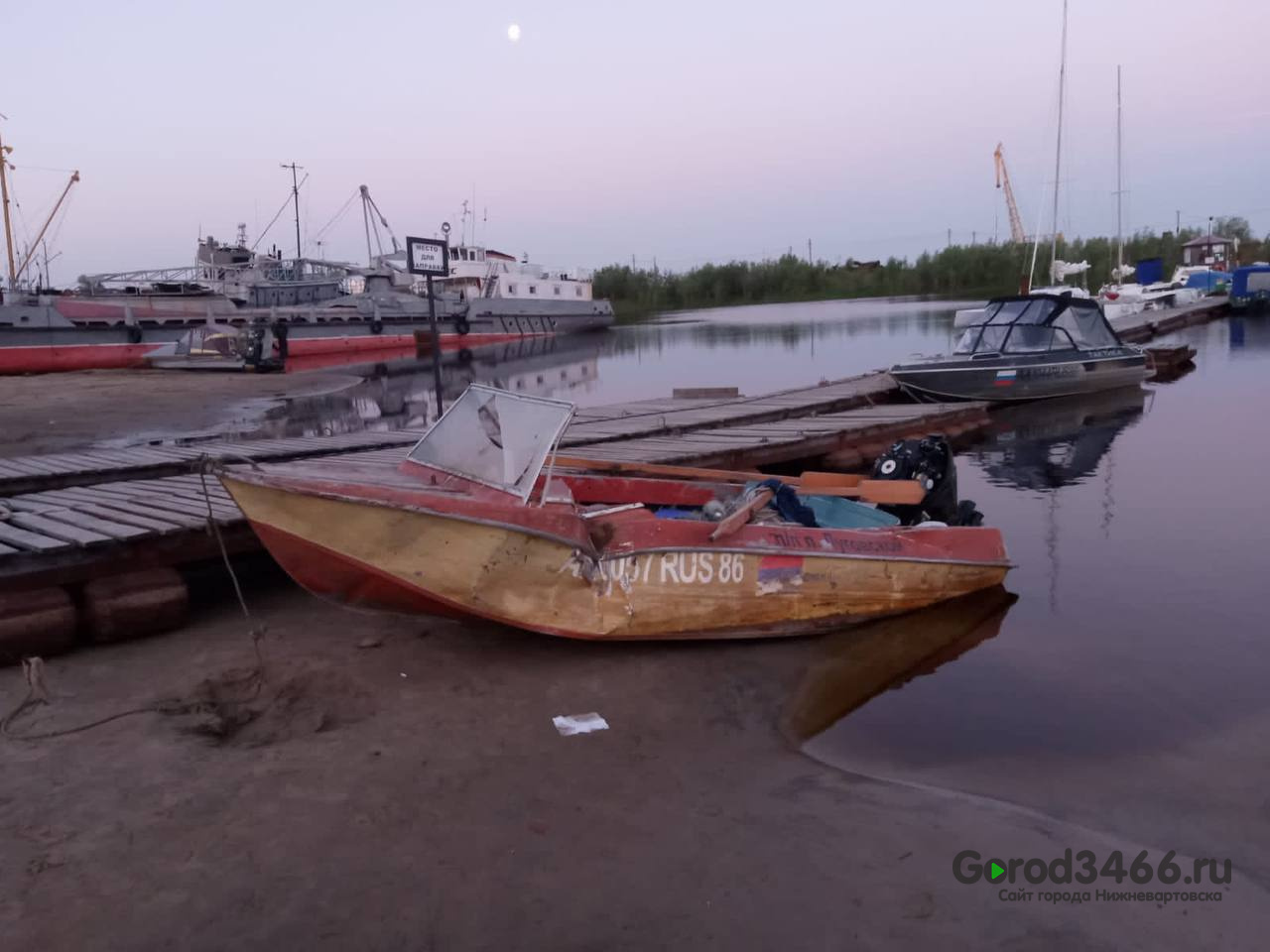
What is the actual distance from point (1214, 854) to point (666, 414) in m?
10.0

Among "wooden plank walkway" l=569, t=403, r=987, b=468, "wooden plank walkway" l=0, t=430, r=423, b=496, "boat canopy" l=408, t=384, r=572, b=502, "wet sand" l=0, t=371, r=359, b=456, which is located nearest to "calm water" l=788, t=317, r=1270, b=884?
"wooden plank walkway" l=569, t=403, r=987, b=468

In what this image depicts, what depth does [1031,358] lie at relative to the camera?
1767 centimetres

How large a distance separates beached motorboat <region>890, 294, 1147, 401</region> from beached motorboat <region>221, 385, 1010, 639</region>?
11.0 m

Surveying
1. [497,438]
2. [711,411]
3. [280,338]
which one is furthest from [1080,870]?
[280,338]

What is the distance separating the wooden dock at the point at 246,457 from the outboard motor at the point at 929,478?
2.31m

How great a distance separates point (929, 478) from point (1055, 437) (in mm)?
9149

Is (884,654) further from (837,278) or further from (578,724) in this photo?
(837,278)

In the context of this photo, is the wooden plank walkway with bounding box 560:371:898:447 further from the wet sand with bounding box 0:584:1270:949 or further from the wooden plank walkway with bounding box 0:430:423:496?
the wet sand with bounding box 0:584:1270:949

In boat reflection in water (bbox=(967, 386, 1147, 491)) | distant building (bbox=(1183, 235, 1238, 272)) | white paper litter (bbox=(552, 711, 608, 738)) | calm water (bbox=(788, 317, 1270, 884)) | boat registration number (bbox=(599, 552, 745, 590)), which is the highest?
distant building (bbox=(1183, 235, 1238, 272))

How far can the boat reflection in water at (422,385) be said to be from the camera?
18.6 metres

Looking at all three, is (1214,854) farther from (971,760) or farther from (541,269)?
(541,269)

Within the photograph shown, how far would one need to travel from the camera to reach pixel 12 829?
12.0 feet

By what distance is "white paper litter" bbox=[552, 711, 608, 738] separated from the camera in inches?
188

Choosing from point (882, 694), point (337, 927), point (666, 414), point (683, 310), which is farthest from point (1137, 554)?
point (683, 310)
